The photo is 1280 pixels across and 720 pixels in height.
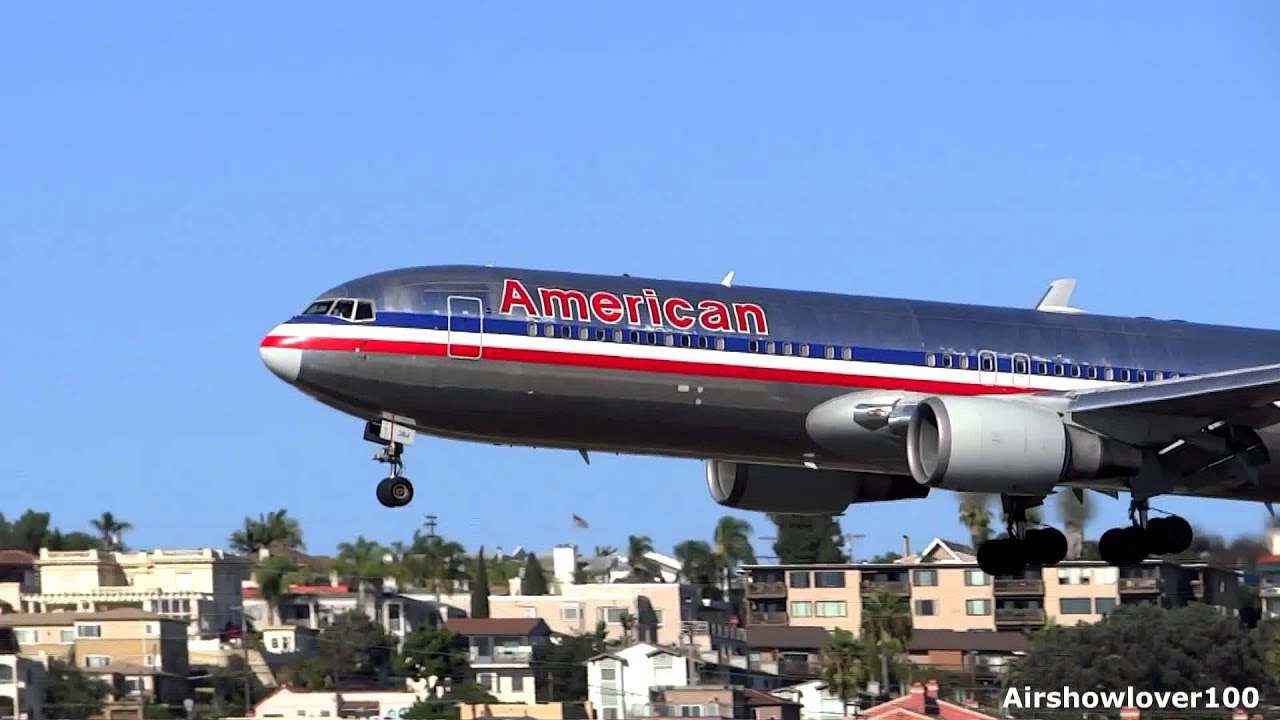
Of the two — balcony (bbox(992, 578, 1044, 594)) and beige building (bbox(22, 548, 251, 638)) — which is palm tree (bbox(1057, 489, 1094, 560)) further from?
beige building (bbox(22, 548, 251, 638))

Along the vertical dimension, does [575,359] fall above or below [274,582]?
above

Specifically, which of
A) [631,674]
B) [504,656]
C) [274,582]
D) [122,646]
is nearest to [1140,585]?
[631,674]

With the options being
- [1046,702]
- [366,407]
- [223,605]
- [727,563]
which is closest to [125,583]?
[223,605]

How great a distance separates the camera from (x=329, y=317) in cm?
3759

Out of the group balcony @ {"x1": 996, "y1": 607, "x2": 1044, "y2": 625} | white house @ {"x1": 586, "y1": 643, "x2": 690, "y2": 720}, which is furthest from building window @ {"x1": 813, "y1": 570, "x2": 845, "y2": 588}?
white house @ {"x1": 586, "y1": 643, "x2": 690, "y2": 720}

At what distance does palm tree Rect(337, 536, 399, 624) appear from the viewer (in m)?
114

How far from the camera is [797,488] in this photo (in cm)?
4444

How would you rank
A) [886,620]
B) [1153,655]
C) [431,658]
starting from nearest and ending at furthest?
[1153,655], [431,658], [886,620]

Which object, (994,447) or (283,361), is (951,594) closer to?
(994,447)

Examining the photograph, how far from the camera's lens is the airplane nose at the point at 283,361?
37.2 meters

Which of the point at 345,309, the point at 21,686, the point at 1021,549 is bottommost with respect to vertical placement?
the point at 21,686

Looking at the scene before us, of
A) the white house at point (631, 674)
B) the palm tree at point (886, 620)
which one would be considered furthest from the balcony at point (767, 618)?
the white house at point (631, 674)

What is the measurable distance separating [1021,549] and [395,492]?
12.6m
